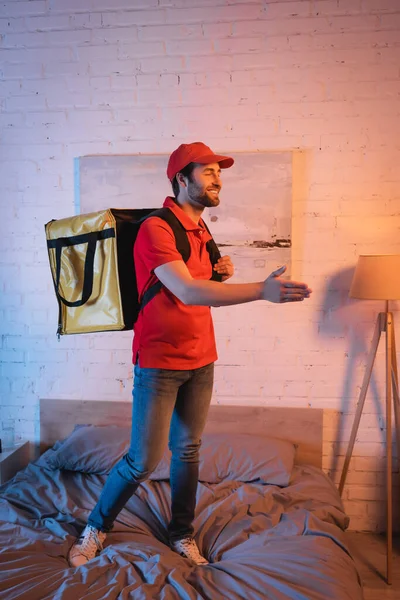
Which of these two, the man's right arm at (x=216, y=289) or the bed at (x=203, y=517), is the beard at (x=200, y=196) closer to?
the man's right arm at (x=216, y=289)

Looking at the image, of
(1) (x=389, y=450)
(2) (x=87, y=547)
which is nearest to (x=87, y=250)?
(2) (x=87, y=547)

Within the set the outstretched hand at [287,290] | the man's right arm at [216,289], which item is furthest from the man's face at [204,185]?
the outstretched hand at [287,290]

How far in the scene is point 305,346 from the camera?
297cm

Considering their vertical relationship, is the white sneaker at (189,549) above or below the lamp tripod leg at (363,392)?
below

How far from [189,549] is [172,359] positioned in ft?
2.46

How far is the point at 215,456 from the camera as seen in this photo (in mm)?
2715

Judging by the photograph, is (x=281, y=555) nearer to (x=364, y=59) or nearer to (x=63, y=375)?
(x=63, y=375)

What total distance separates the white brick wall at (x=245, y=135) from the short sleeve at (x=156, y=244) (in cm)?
117

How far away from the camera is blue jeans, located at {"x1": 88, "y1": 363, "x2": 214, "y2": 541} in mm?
1938

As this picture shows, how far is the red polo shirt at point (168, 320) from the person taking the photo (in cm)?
193

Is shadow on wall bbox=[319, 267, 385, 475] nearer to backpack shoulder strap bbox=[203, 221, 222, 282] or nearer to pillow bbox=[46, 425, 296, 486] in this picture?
pillow bbox=[46, 425, 296, 486]

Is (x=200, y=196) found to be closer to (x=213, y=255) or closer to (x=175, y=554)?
(x=213, y=255)

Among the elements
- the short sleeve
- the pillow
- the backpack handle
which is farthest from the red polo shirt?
the pillow

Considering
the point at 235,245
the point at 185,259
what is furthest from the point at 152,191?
the point at 185,259
